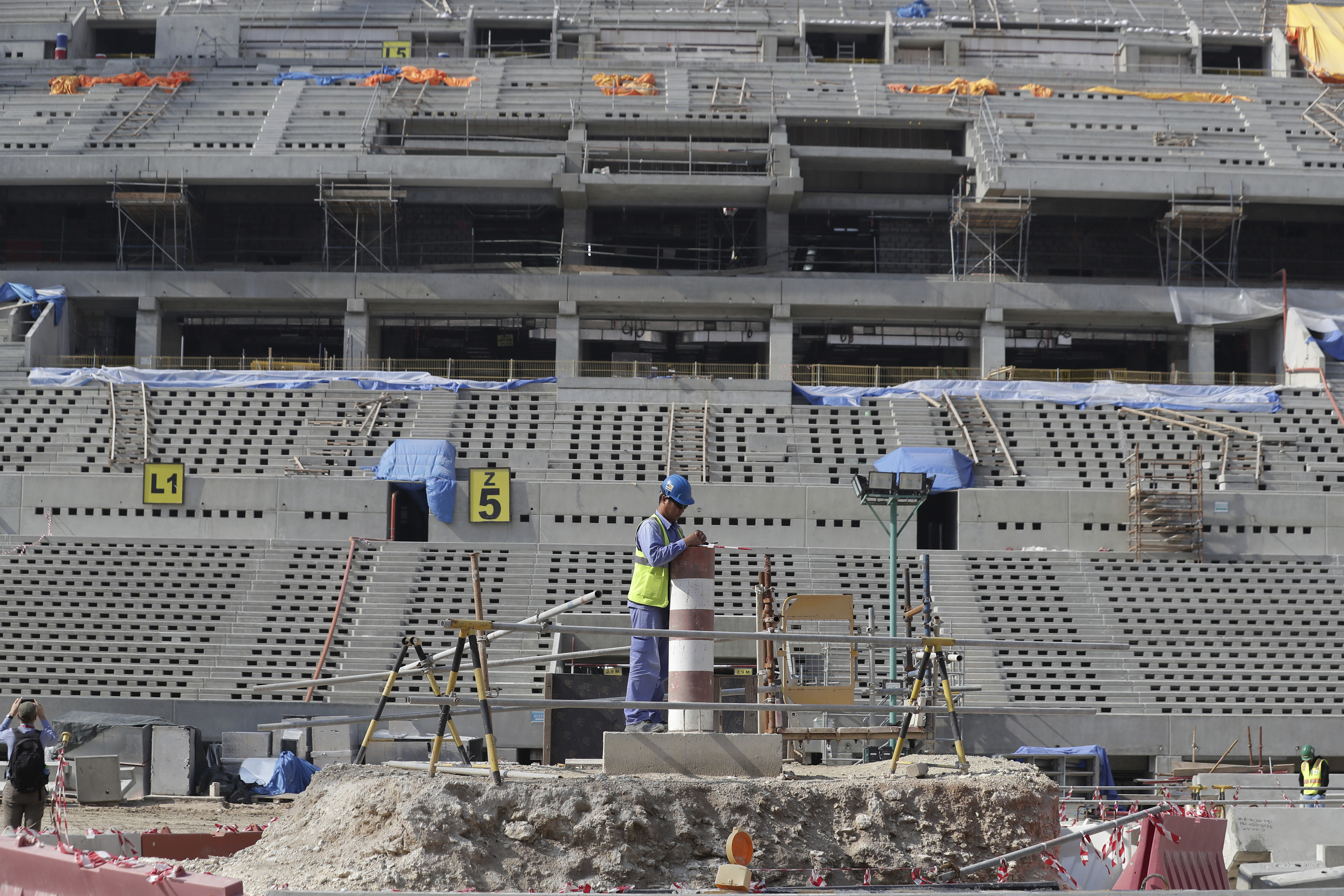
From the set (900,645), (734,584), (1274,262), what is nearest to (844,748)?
(734,584)

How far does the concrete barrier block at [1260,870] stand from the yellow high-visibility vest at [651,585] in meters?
4.18

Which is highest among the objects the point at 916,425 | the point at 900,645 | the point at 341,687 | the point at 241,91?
the point at 241,91

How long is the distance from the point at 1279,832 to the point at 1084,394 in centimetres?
2136

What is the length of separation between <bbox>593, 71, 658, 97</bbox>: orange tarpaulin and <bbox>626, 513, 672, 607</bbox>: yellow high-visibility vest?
Answer: 32.8m

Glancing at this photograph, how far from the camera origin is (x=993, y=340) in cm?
3719

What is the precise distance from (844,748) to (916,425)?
41.9 feet

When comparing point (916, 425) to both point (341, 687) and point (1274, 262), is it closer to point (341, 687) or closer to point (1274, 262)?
point (341, 687)

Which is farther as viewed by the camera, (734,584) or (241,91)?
(241,91)

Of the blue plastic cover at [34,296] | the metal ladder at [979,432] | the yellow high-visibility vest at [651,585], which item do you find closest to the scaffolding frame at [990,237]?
the metal ladder at [979,432]

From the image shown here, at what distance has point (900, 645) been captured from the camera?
27.1 feet

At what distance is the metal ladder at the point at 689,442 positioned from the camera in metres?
29.1

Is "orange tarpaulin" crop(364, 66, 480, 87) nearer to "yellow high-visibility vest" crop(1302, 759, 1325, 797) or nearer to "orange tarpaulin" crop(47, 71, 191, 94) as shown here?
"orange tarpaulin" crop(47, 71, 191, 94)

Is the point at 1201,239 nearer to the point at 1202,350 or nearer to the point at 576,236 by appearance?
the point at 1202,350

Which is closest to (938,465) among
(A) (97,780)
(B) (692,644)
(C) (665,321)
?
(C) (665,321)
